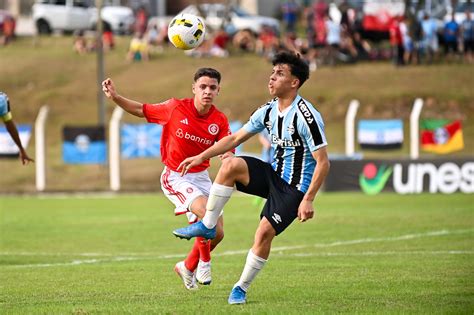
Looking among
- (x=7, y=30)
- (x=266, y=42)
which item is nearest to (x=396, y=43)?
(x=266, y=42)

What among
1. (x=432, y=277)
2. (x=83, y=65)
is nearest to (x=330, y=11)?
(x=83, y=65)

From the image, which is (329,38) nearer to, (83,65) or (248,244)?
(83,65)

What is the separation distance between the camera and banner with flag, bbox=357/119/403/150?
34125 millimetres

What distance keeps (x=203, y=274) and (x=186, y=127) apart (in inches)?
→ 64.7

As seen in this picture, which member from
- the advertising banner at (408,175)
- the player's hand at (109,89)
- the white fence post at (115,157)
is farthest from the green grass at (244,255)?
the white fence post at (115,157)

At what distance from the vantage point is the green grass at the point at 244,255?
33.9 ft

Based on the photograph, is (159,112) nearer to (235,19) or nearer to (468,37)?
(468,37)

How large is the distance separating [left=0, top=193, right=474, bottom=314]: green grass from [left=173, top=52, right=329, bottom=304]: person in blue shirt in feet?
2.14

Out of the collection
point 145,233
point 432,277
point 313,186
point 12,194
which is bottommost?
point 12,194

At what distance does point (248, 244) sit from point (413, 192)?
1154 cm

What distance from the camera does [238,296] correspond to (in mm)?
10227

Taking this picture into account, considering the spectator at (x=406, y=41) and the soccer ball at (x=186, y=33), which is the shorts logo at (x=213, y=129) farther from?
the spectator at (x=406, y=41)

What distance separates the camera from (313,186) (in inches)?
394

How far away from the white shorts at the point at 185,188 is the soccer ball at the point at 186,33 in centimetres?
141
